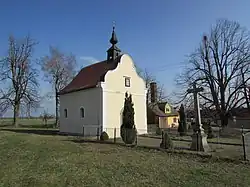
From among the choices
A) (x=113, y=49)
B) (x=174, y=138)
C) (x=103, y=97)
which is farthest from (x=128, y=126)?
(x=113, y=49)

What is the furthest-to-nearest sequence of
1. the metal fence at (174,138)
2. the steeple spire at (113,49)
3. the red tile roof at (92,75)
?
the steeple spire at (113,49)
the red tile roof at (92,75)
the metal fence at (174,138)

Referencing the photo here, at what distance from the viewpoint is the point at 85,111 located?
2317 cm

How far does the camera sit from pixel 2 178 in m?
Result: 7.00

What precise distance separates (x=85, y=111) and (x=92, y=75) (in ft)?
15.2

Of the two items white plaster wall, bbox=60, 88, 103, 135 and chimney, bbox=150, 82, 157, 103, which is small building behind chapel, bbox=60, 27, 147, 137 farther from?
chimney, bbox=150, 82, 157, 103

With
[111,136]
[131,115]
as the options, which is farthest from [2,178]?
[111,136]

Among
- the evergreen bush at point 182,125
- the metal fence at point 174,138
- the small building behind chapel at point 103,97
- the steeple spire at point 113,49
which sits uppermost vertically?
the steeple spire at point 113,49

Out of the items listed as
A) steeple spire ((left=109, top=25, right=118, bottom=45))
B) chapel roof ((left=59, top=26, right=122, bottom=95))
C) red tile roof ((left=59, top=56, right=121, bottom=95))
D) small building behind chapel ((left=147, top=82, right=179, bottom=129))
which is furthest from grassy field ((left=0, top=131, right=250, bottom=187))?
small building behind chapel ((left=147, top=82, right=179, bottom=129))

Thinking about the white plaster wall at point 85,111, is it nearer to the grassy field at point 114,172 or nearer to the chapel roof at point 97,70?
the chapel roof at point 97,70

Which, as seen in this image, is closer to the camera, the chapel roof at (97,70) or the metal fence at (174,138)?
the metal fence at (174,138)

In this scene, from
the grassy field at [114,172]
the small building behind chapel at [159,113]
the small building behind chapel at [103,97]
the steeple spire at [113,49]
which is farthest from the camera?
the small building behind chapel at [159,113]

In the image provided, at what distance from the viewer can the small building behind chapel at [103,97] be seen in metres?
21.7

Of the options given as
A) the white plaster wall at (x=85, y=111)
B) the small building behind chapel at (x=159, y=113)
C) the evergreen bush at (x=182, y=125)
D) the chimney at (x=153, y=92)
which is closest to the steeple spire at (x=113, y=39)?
the white plaster wall at (x=85, y=111)

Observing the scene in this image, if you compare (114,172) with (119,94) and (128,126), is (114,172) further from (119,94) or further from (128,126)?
(119,94)
